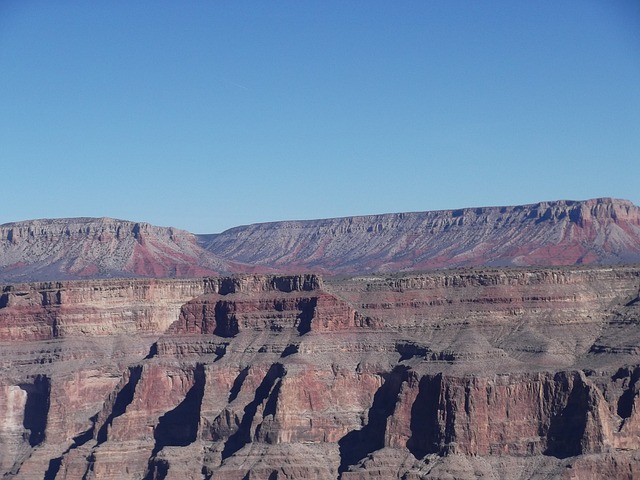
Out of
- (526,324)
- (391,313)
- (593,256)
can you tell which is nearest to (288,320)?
(391,313)

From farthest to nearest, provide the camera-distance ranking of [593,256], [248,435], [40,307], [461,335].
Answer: [593,256] < [40,307] < [461,335] < [248,435]

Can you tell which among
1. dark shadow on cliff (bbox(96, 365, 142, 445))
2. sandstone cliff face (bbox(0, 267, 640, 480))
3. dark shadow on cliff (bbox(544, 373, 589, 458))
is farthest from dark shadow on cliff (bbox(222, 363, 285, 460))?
dark shadow on cliff (bbox(544, 373, 589, 458))

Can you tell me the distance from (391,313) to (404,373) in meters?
12.6

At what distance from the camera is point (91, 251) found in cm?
15888

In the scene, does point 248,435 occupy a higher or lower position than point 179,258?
lower

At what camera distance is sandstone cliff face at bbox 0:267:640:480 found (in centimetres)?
8975

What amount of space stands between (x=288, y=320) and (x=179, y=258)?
60953 millimetres

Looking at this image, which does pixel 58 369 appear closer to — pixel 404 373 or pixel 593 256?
pixel 404 373

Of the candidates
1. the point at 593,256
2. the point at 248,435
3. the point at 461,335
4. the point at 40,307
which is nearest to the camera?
the point at 248,435

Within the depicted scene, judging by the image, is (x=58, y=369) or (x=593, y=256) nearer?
(x=58, y=369)

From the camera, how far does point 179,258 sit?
6560 inches

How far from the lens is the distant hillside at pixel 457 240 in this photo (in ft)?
526

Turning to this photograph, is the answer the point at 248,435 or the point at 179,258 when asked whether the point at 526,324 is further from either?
the point at 179,258

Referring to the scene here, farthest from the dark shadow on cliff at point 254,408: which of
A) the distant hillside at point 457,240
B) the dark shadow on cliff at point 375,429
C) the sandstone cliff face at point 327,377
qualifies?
the distant hillside at point 457,240
